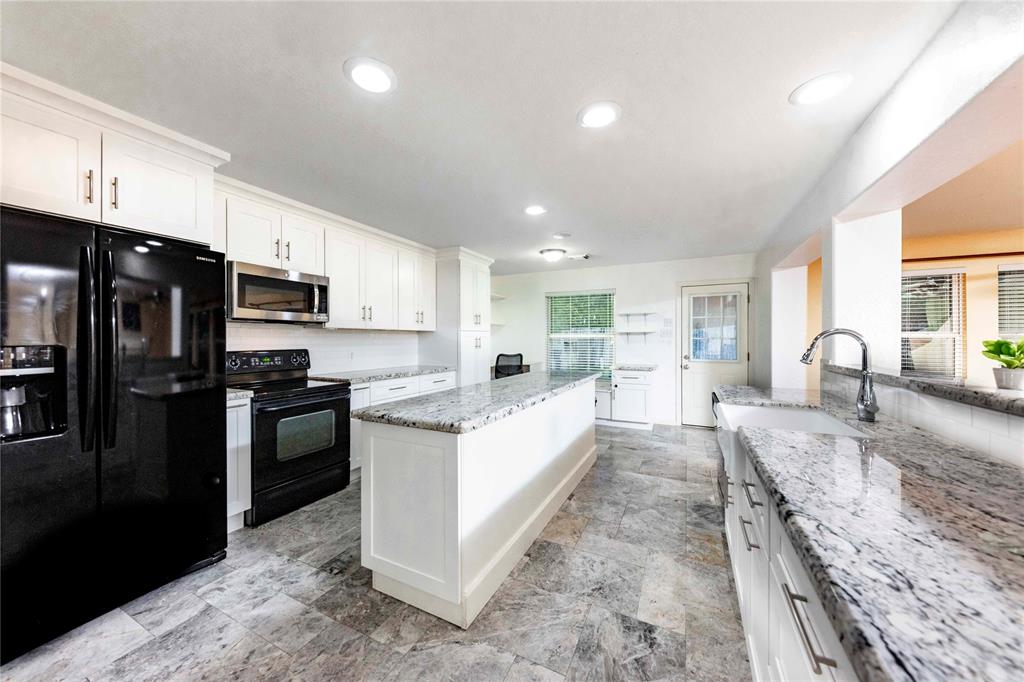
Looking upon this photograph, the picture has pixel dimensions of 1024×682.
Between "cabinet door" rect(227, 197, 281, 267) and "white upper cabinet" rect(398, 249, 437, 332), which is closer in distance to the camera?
"cabinet door" rect(227, 197, 281, 267)

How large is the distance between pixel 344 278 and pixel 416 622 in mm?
2803

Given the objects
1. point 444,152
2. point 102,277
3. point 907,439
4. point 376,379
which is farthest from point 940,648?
point 376,379

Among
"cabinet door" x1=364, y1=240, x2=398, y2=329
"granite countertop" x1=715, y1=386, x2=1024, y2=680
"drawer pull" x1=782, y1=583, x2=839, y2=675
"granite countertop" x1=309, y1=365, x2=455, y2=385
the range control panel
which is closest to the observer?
"granite countertop" x1=715, y1=386, x2=1024, y2=680

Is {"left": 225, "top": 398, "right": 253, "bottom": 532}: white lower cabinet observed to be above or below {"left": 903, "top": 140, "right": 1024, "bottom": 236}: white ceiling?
below

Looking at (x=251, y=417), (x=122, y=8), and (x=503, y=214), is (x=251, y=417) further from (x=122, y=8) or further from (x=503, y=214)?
(x=503, y=214)

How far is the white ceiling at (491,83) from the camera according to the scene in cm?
126

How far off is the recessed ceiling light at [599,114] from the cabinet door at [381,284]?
8.41 feet

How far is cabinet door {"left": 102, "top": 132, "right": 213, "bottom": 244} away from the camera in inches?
71.0

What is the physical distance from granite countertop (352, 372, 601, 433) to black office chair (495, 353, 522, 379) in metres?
2.89

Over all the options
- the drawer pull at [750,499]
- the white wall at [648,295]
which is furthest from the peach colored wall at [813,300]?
the drawer pull at [750,499]

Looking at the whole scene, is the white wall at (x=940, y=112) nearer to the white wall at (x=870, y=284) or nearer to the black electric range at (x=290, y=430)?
the white wall at (x=870, y=284)

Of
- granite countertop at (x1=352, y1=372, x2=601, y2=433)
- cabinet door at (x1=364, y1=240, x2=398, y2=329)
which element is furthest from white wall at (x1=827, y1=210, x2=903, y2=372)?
cabinet door at (x1=364, y1=240, x2=398, y2=329)

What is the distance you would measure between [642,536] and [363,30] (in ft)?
9.33

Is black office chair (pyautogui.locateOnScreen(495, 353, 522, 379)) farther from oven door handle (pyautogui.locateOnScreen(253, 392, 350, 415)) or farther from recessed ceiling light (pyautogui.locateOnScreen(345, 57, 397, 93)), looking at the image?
recessed ceiling light (pyautogui.locateOnScreen(345, 57, 397, 93))
